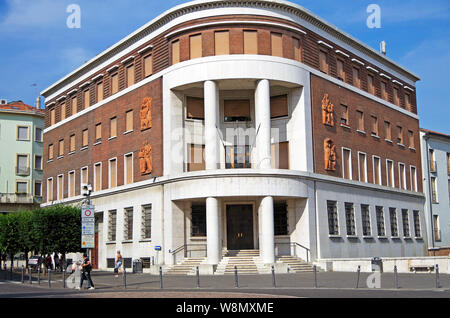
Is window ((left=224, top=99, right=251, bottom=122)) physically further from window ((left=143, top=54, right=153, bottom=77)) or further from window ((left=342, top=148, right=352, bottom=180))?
window ((left=342, top=148, right=352, bottom=180))

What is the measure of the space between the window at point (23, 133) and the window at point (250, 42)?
4426 cm

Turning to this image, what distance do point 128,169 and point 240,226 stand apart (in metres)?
9.86

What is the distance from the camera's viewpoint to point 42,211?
3916 centimetres

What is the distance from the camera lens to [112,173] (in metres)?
45.1

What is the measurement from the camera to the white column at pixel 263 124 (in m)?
35.9

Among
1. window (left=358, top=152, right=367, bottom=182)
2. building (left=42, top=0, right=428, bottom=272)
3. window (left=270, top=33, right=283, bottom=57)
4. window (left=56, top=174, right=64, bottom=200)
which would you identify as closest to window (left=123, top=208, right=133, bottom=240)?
building (left=42, top=0, right=428, bottom=272)

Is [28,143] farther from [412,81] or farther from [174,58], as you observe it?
[412,81]

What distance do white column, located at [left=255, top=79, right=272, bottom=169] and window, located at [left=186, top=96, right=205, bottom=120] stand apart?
491cm

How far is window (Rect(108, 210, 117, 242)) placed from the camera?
44219 mm

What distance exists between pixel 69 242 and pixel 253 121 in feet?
47.6

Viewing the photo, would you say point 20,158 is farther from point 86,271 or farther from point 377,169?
point 86,271

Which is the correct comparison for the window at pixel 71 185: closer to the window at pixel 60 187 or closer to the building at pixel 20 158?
the window at pixel 60 187

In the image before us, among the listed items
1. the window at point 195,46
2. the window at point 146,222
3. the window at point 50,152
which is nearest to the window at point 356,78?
the window at point 195,46

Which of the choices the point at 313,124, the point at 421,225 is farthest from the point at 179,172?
the point at 421,225
